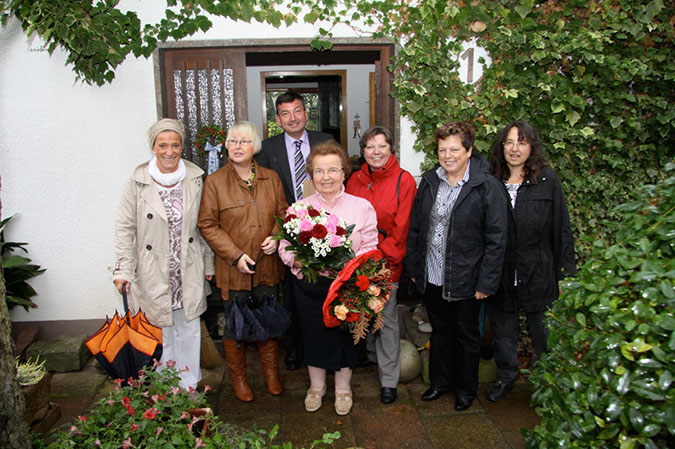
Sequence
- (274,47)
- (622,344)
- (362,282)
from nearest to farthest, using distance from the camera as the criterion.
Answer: (622,344)
(362,282)
(274,47)

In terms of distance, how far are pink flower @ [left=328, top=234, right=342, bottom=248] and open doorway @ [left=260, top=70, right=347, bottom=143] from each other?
657 centimetres

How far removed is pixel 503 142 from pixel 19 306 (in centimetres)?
462

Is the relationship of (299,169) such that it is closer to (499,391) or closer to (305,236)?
(305,236)

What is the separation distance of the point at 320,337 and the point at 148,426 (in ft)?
4.79

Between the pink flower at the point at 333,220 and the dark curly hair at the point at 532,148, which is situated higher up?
the dark curly hair at the point at 532,148

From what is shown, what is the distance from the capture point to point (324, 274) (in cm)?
325

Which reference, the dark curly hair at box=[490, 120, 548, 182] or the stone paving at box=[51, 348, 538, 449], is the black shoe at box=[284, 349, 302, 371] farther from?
the dark curly hair at box=[490, 120, 548, 182]

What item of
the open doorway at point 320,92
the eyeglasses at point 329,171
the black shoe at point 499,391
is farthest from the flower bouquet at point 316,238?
the open doorway at point 320,92

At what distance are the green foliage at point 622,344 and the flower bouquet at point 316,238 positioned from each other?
1394mm

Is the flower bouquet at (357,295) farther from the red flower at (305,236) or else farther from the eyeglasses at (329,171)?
the eyeglasses at (329,171)

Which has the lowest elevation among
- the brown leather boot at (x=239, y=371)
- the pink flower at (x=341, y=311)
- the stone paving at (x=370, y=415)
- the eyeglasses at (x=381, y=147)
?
the stone paving at (x=370, y=415)

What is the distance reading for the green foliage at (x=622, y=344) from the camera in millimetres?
1521

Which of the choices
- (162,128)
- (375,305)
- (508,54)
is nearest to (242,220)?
(162,128)

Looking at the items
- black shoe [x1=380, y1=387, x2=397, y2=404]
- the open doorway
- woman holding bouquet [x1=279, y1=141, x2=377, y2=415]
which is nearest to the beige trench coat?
woman holding bouquet [x1=279, y1=141, x2=377, y2=415]
